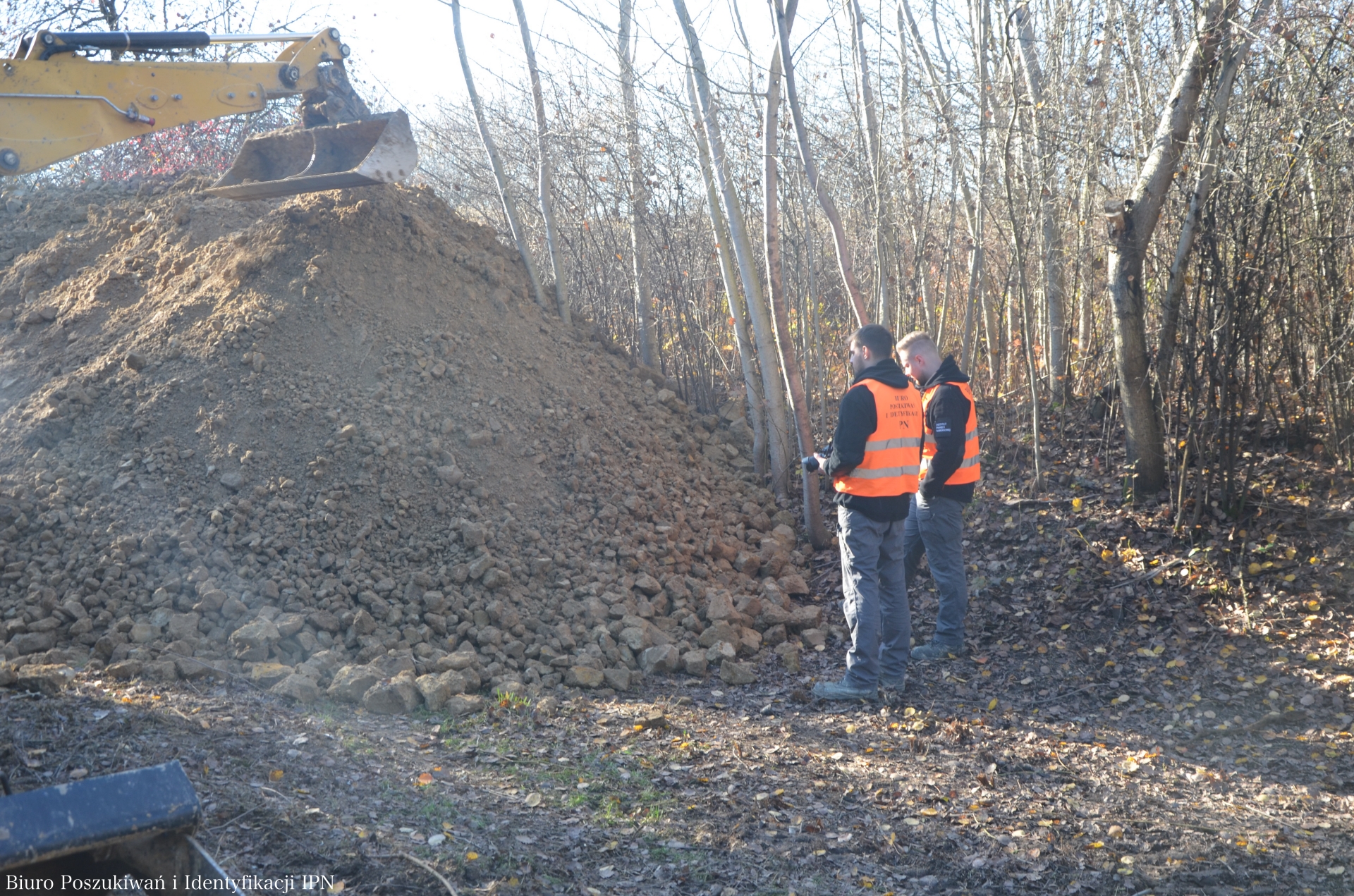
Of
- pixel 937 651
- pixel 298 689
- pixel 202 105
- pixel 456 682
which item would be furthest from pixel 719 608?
→ pixel 202 105

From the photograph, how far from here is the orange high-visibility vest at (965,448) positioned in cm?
512

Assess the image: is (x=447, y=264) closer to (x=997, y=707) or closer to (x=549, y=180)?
(x=549, y=180)

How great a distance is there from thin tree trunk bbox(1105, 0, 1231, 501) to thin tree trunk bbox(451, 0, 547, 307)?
15.9 ft

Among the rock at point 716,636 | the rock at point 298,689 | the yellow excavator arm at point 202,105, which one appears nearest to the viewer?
the rock at point 298,689

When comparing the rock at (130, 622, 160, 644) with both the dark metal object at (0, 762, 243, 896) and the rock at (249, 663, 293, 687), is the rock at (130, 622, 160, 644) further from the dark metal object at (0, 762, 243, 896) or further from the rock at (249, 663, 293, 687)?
the dark metal object at (0, 762, 243, 896)

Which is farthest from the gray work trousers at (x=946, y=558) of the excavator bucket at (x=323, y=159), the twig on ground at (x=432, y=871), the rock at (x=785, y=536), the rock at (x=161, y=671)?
the excavator bucket at (x=323, y=159)

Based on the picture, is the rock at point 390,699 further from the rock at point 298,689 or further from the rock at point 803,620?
the rock at point 803,620

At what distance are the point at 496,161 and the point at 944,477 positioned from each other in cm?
499

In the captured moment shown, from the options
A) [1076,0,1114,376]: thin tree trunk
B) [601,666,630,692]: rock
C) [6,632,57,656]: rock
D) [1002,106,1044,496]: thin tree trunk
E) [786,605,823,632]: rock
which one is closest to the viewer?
[6,632,57,656]: rock

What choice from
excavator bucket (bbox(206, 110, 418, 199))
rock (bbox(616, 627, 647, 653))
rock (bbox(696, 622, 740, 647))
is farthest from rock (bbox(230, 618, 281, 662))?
excavator bucket (bbox(206, 110, 418, 199))

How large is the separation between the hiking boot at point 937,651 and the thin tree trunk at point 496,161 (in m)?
4.72

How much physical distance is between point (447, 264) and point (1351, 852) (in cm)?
693

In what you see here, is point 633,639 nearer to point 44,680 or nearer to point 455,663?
point 455,663

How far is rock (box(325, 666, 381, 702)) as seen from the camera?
448 centimetres
